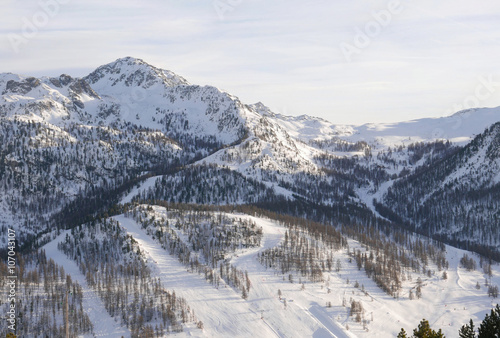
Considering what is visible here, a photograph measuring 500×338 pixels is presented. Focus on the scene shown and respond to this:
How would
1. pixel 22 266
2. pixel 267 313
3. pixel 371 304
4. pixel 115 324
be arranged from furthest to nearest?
pixel 22 266 < pixel 371 304 < pixel 267 313 < pixel 115 324

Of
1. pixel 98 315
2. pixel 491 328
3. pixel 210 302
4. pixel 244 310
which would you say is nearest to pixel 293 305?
pixel 244 310

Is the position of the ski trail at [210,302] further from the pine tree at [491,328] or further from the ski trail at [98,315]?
the pine tree at [491,328]

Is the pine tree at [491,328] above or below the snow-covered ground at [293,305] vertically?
above

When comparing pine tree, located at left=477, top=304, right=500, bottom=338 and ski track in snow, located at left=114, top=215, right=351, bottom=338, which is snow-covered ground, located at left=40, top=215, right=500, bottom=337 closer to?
ski track in snow, located at left=114, top=215, right=351, bottom=338

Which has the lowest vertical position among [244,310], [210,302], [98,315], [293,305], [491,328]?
[244,310]

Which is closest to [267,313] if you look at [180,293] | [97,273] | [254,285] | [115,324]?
[254,285]

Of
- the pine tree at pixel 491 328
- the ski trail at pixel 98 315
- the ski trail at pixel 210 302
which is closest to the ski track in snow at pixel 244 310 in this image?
the ski trail at pixel 210 302

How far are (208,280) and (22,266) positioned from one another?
243 ft

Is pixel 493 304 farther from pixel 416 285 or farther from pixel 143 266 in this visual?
pixel 143 266

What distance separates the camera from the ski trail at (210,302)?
145250 millimetres

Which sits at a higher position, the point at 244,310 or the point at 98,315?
the point at 98,315

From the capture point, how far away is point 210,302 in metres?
159

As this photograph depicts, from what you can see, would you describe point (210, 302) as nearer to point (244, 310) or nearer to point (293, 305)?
point (244, 310)

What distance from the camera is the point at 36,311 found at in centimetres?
14775
